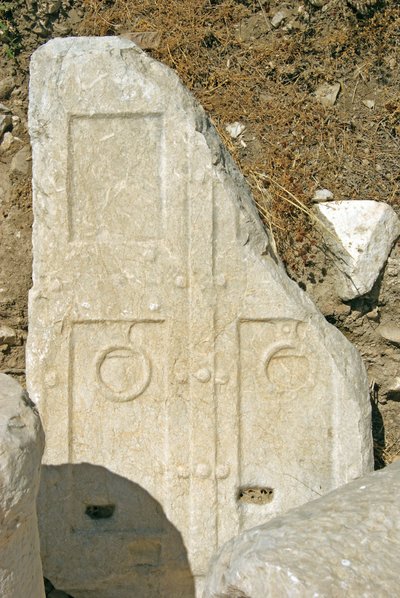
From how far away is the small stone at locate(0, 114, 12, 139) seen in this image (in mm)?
5188

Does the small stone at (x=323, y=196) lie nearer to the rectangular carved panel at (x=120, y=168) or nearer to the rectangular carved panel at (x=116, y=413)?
the rectangular carved panel at (x=120, y=168)

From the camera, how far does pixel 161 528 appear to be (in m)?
4.18

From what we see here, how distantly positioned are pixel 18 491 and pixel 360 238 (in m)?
2.67

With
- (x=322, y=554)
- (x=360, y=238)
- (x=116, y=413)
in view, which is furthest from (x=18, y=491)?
(x=360, y=238)

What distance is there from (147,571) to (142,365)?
94 centimetres

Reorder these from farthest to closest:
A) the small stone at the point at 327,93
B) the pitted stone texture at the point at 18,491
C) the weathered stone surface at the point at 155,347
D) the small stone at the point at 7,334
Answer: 1. the small stone at the point at 327,93
2. the small stone at the point at 7,334
3. the weathered stone surface at the point at 155,347
4. the pitted stone texture at the point at 18,491

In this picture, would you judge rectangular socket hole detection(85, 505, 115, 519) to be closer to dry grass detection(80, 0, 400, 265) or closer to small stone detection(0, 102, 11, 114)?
dry grass detection(80, 0, 400, 265)

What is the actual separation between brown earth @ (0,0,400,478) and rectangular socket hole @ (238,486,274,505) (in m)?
1.00

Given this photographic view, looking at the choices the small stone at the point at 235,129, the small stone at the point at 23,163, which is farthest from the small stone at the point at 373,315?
the small stone at the point at 23,163

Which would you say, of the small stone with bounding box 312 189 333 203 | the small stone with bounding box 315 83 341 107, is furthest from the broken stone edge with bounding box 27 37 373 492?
the small stone with bounding box 315 83 341 107

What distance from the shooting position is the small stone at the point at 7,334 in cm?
502

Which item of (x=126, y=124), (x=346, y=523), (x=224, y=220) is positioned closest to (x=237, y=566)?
(x=346, y=523)

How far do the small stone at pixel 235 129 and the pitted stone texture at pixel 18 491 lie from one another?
8.20ft

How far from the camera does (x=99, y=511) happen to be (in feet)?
13.9
